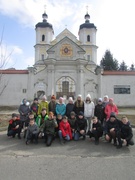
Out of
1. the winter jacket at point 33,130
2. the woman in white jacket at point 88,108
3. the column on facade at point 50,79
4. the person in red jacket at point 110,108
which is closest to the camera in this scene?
the winter jacket at point 33,130

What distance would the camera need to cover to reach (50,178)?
164 inches

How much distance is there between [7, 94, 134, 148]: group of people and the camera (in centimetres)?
679

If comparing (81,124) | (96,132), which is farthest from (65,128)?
(96,132)

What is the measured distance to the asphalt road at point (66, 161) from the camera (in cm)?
432

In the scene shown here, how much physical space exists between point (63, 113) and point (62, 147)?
75.3 inches

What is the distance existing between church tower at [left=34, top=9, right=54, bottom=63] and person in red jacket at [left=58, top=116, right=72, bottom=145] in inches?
1443

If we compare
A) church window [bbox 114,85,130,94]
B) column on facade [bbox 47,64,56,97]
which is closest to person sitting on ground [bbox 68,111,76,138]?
column on facade [bbox 47,64,56,97]

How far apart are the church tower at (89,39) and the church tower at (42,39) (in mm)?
7101

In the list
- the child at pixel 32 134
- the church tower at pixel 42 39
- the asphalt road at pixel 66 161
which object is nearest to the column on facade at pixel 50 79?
the child at pixel 32 134

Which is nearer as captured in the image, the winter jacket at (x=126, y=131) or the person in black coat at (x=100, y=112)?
the winter jacket at (x=126, y=131)

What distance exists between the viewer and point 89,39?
143 feet

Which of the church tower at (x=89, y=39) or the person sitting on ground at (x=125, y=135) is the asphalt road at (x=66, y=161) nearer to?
the person sitting on ground at (x=125, y=135)

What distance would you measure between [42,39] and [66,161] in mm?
40822

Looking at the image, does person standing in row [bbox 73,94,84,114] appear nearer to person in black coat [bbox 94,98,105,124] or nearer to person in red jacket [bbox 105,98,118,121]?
person in black coat [bbox 94,98,105,124]
